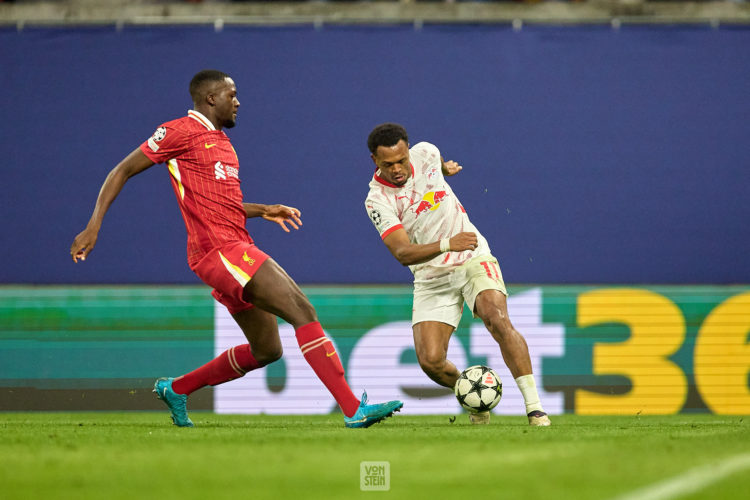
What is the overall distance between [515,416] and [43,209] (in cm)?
554

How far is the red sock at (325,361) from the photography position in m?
5.33

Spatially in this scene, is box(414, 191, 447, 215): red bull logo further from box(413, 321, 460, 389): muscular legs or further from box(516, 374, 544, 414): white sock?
box(516, 374, 544, 414): white sock

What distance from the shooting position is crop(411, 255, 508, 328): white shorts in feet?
20.1

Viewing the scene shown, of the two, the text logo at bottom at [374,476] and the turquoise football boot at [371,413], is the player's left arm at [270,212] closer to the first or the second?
the turquoise football boot at [371,413]

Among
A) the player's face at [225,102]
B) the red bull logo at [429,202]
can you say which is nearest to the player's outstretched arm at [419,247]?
the red bull logo at [429,202]

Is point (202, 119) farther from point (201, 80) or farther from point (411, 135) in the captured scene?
point (411, 135)

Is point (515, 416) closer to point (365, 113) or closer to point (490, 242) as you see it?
point (490, 242)

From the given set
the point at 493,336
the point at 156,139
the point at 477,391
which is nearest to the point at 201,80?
the point at 156,139

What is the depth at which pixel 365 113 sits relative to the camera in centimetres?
1049

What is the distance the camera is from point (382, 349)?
877 cm

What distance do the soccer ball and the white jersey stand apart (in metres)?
0.72

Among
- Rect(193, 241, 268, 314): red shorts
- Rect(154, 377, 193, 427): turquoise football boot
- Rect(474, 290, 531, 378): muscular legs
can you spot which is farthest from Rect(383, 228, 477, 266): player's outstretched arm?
Rect(154, 377, 193, 427): turquoise football boot

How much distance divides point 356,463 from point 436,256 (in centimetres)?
238

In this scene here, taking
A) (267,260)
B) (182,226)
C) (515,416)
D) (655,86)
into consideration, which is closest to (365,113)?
(182,226)
